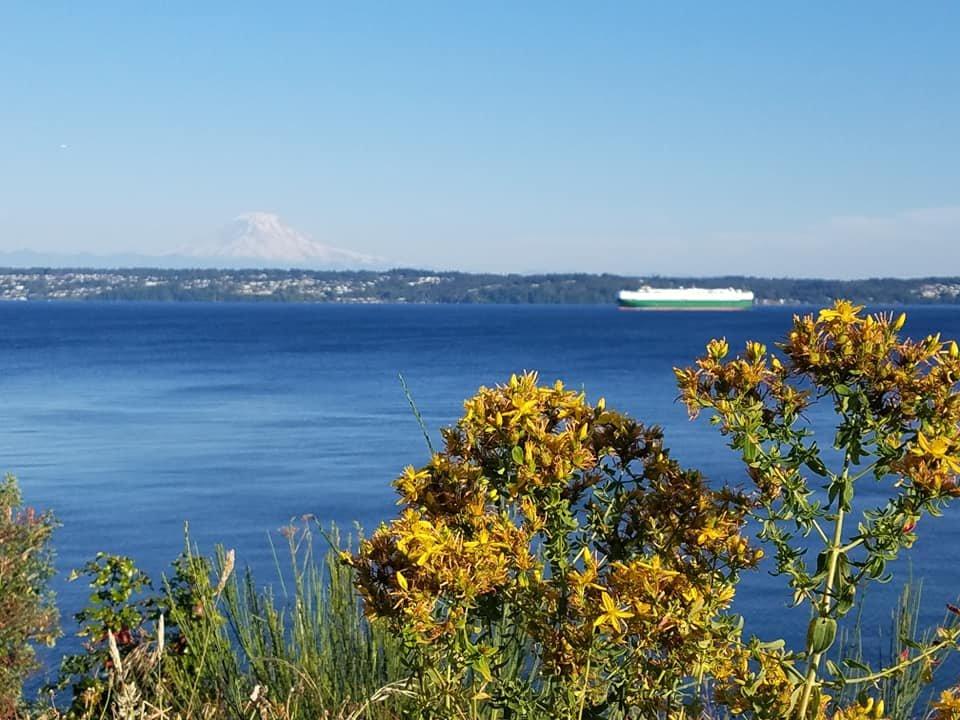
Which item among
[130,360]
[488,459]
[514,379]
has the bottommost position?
[130,360]

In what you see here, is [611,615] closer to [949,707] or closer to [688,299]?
[949,707]

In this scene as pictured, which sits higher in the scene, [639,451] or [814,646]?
[639,451]

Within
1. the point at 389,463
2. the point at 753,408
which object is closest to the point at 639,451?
the point at 753,408

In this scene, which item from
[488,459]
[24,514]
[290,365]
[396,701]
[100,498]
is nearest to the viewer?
[488,459]

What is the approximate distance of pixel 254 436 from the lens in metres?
32.0

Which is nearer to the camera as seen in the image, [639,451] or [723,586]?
[723,586]

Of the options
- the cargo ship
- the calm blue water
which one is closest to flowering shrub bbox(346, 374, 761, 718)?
the calm blue water

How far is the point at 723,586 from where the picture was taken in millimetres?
2734

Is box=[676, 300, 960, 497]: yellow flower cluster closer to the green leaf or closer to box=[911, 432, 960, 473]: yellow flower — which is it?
box=[911, 432, 960, 473]: yellow flower

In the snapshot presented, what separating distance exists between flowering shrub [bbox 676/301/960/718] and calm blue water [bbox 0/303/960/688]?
32.4 feet

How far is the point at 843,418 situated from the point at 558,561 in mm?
691

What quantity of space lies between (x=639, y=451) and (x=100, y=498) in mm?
20153

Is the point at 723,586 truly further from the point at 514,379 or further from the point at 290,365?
the point at 290,365

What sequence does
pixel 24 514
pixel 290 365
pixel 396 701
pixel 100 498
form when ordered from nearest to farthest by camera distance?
pixel 396 701 < pixel 24 514 < pixel 100 498 < pixel 290 365
